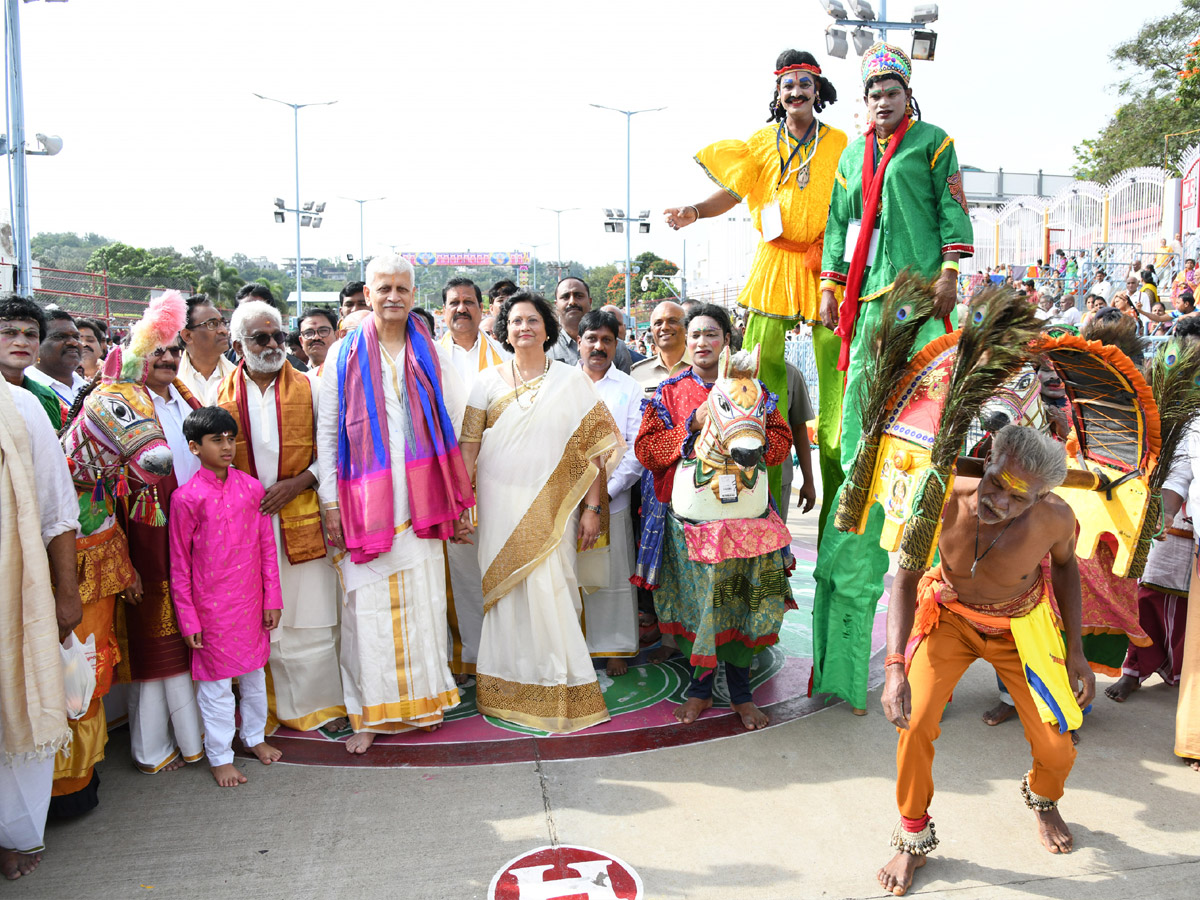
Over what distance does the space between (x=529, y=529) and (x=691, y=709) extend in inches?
44.1

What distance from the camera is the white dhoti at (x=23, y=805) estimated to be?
290 centimetres

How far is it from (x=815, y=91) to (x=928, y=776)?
320 cm

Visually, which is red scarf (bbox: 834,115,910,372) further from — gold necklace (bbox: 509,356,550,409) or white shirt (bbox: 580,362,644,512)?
gold necklace (bbox: 509,356,550,409)

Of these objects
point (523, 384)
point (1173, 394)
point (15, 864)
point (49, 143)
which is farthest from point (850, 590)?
point (49, 143)

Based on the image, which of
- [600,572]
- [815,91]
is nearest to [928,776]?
[600,572]

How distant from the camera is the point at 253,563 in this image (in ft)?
12.0

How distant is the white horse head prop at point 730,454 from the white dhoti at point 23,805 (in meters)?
2.60

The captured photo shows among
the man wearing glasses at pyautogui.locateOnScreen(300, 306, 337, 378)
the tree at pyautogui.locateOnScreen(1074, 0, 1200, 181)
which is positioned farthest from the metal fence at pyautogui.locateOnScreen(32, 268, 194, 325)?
the tree at pyautogui.locateOnScreen(1074, 0, 1200, 181)

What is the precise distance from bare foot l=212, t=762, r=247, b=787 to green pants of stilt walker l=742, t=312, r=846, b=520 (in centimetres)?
277

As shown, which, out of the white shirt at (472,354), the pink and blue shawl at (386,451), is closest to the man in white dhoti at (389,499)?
the pink and blue shawl at (386,451)

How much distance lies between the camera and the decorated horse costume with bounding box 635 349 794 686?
3.86 metres

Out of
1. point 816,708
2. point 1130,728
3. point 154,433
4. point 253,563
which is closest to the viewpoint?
point 154,433

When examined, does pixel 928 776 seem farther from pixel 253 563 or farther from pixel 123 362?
pixel 123 362

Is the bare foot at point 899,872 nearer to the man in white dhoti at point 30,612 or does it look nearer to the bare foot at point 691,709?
the bare foot at point 691,709
